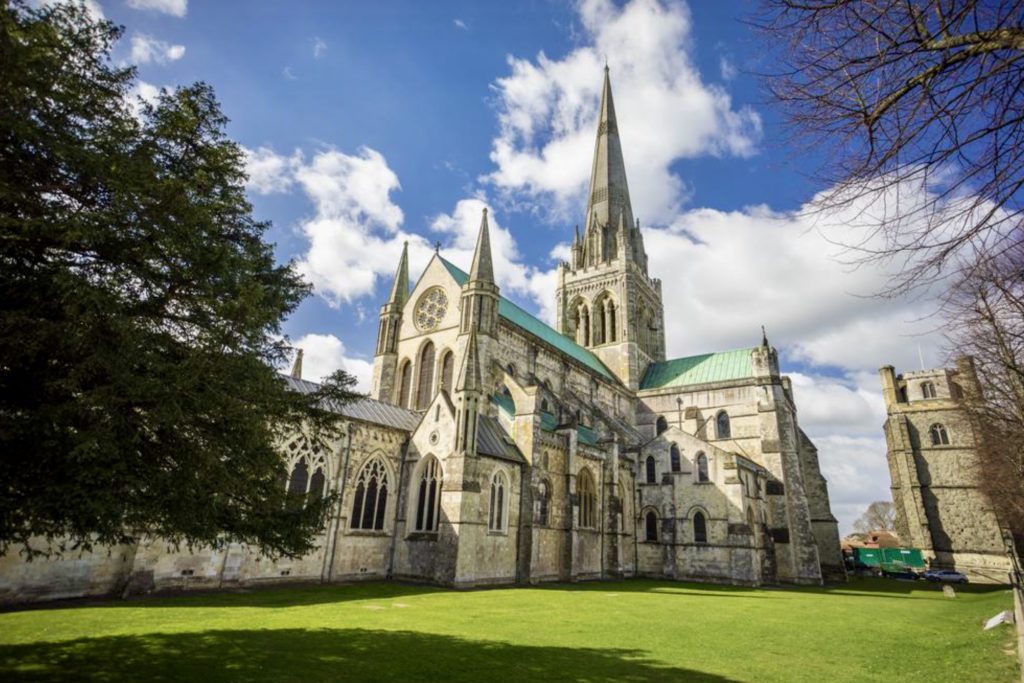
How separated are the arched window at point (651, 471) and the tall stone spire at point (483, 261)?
51.5 ft

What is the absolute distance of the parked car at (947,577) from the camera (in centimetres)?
3528

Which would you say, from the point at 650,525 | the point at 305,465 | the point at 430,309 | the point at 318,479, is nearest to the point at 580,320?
the point at 650,525

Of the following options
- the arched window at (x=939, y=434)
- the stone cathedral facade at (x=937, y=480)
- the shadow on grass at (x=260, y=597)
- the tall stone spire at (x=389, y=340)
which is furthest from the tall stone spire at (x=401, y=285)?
the arched window at (x=939, y=434)

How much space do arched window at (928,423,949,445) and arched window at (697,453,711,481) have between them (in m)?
27.2

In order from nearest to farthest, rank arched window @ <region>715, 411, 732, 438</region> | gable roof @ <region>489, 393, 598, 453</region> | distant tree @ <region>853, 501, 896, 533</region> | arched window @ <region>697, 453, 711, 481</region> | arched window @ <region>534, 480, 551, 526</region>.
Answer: arched window @ <region>534, 480, 551, 526</region>, gable roof @ <region>489, 393, 598, 453</region>, arched window @ <region>697, 453, 711, 481</region>, arched window @ <region>715, 411, 732, 438</region>, distant tree @ <region>853, 501, 896, 533</region>

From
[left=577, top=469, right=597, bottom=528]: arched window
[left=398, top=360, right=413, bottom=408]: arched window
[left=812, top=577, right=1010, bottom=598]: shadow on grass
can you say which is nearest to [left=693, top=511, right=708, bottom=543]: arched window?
[left=812, top=577, right=1010, bottom=598]: shadow on grass

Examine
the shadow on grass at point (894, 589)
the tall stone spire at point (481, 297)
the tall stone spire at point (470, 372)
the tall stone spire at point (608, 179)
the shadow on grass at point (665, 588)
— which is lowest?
the shadow on grass at point (894, 589)

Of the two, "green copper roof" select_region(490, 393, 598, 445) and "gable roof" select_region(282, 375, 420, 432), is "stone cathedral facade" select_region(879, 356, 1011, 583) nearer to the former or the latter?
"green copper roof" select_region(490, 393, 598, 445)

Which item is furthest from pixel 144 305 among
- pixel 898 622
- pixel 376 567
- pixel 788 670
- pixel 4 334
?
pixel 898 622

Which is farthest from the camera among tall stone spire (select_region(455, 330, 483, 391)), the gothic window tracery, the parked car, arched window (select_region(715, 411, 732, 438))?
arched window (select_region(715, 411, 732, 438))

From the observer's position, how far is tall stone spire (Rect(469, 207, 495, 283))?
26.5 meters

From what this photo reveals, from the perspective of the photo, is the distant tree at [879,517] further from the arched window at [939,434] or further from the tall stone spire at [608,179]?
the tall stone spire at [608,179]

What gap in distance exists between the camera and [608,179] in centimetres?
5075

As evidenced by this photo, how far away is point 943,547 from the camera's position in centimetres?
3969
